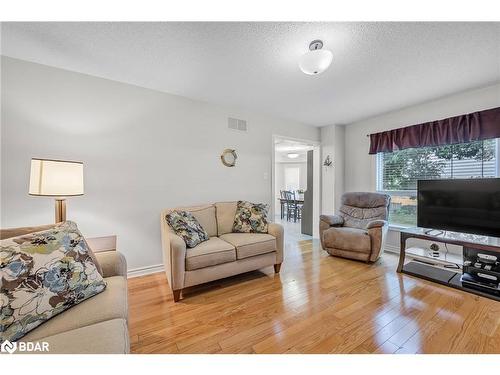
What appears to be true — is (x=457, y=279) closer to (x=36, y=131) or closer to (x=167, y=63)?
(x=167, y=63)

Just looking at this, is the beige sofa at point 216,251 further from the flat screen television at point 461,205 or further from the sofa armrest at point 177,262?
the flat screen television at point 461,205

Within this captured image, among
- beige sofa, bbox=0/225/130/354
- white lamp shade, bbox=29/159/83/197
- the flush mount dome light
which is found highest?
the flush mount dome light

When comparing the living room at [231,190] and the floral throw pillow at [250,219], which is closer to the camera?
the living room at [231,190]

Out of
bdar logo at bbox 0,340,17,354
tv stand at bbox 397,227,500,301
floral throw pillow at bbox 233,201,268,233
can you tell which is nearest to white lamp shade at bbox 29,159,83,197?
bdar logo at bbox 0,340,17,354

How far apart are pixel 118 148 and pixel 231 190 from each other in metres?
1.60

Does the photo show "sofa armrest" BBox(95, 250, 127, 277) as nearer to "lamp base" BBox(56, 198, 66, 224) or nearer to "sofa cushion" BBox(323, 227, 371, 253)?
"lamp base" BBox(56, 198, 66, 224)

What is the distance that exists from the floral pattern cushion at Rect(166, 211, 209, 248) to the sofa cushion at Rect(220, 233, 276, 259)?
1.14 feet

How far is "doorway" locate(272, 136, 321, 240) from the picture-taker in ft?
14.5

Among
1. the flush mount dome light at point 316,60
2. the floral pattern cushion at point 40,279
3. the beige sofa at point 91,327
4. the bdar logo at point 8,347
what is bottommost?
the bdar logo at point 8,347

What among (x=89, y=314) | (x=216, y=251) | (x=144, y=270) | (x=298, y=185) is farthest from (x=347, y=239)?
(x=298, y=185)

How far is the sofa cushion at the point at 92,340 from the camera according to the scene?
833mm

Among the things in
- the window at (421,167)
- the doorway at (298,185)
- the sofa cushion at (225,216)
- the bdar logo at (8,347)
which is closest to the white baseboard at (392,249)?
the window at (421,167)

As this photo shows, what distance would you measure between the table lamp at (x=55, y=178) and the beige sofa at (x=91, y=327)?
39 cm
